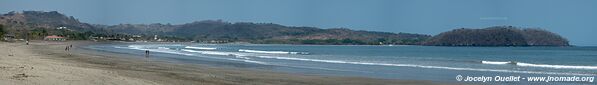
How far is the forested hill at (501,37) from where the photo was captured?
17775cm

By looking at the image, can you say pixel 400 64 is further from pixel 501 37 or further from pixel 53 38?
pixel 501 37

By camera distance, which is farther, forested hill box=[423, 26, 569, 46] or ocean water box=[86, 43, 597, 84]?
forested hill box=[423, 26, 569, 46]

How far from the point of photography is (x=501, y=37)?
595 feet

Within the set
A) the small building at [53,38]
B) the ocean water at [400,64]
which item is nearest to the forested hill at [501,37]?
the small building at [53,38]

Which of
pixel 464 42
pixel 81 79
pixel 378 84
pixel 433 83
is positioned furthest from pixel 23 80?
pixel 464 42

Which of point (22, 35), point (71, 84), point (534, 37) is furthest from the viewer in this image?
point (534, 37)

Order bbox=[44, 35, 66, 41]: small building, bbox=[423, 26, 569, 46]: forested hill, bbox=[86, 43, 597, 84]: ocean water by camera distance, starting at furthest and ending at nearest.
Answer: bbox=[423, 26, 569, 46]: forested hill
bbox=[44, 35, 66, 41]: small building
bbox=[86, 43, 597, 84]: ocean water

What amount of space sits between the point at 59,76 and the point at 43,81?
165cm

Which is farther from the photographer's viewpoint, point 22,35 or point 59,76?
point 22,35

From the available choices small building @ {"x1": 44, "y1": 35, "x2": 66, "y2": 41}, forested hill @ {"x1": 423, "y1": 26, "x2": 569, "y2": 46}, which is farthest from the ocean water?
forested hill @ {"x1": 423, "y1": 26, "x2": 569, "y2": 46}

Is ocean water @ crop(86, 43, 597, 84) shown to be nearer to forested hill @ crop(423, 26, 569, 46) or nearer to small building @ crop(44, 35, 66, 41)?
small building @ crop(44, 35, 66, 41)

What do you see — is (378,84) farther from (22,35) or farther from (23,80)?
(22,35)

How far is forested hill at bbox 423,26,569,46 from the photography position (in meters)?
178

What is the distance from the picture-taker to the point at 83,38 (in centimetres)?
15525
